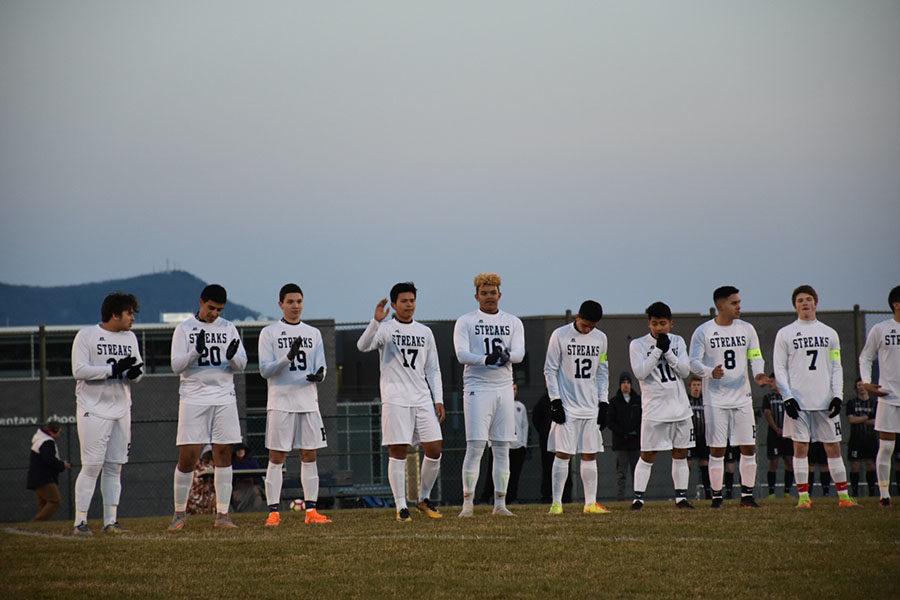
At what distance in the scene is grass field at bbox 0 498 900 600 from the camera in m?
8.91

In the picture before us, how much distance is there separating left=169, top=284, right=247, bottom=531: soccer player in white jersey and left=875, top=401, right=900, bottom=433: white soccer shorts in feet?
25.3

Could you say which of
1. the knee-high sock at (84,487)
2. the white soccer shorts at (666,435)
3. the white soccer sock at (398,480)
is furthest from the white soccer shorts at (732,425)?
the knee-high sock at (84,487)

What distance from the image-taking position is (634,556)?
10.2m

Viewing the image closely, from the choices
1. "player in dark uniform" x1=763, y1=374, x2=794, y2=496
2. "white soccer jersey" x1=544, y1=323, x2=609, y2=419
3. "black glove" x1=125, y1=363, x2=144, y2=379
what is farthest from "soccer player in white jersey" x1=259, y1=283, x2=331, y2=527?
"player in dark uniform" x1=763, y1=374, x2=794, y2=496

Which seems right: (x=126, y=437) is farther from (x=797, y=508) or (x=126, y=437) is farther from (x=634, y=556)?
(x=797, y=508)

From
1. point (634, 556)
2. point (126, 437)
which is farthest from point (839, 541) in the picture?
point (126, 437)

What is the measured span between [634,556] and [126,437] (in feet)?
20.6

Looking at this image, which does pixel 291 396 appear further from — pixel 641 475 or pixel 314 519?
pixel 641 475

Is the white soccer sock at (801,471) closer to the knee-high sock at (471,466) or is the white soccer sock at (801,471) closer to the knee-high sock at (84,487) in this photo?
the knee-high sock at (471,466)

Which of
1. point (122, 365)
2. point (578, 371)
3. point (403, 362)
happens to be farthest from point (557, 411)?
point (122, 365)

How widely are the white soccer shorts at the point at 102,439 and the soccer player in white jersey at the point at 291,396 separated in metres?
→ 1.65

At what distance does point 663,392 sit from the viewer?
1530cm

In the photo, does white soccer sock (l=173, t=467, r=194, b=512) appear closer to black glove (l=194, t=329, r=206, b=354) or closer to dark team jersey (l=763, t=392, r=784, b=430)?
black glove (l=194, t=329, r=206, b=354)

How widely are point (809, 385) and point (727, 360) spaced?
40.6 inches
